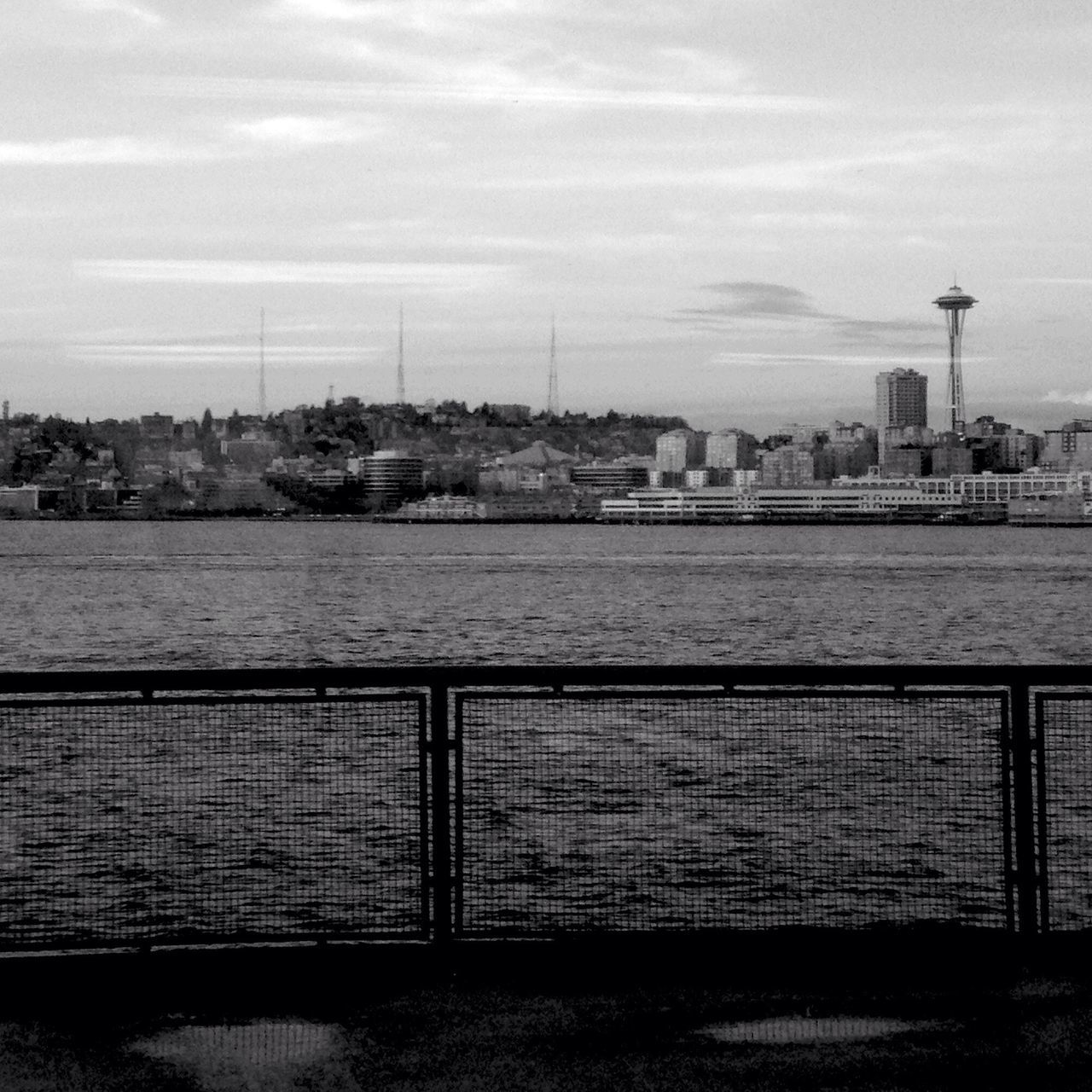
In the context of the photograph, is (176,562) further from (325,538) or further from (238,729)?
(238,729)

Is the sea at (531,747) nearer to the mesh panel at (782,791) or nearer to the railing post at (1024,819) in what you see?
the mesh panel at (782,791)

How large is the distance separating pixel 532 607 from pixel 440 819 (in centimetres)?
6503

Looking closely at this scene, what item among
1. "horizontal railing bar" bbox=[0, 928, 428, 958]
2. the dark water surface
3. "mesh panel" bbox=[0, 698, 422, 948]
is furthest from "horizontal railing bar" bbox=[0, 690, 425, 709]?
the dark water surface

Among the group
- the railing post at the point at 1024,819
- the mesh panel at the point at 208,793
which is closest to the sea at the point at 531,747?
the mesh panel at the point at 208,793

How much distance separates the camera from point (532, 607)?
70.6m

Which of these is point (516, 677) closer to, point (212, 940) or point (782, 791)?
point (212, 940)

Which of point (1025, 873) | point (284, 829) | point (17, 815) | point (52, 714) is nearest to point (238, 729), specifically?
point (52, 714)

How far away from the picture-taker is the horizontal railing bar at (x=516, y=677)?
5336 mm

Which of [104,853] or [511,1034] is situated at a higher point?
[511,1034]

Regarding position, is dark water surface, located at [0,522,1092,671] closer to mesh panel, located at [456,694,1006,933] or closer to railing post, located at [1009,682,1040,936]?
mesh panel, located at [456,694,1006,933]

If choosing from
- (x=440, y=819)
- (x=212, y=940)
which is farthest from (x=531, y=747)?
(x=212, y=940)

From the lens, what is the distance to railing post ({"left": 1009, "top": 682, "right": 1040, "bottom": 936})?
18.3 ft

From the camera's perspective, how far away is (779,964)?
532 cm

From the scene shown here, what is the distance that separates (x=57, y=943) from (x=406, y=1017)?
125cm
